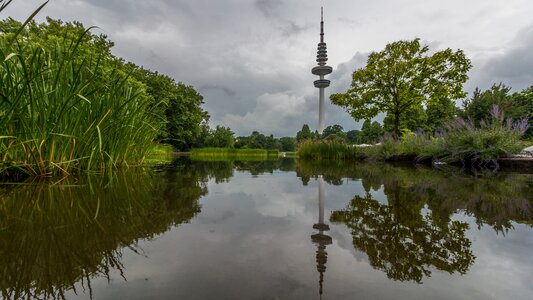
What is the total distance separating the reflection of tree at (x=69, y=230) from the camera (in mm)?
567

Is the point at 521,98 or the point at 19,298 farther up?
the point at 521,98

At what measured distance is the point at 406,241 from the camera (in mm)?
867

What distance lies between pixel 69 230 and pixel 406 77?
12.2 m

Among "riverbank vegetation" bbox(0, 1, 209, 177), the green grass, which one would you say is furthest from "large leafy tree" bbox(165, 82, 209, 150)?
"riverbank vegetation" bbox(0, 1, 209, 177)

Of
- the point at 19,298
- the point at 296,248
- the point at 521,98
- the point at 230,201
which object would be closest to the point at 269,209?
the point at 230,201

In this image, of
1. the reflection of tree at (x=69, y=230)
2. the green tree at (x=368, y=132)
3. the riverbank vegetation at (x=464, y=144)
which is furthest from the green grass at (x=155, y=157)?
the green tree at (x=368, y=132)

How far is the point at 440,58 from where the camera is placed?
387 inches

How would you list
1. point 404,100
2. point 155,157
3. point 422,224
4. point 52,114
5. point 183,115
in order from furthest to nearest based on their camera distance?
point 183,115
point 404,100
point 155,157
point 52,114
point 422,224

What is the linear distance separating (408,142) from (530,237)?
7.19 metres

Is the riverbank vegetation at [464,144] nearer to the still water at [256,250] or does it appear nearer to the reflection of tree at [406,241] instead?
the still water at [256,250]

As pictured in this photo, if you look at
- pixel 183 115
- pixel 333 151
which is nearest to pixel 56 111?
pixel 333 151

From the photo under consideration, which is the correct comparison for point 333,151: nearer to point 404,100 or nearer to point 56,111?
point 404,100

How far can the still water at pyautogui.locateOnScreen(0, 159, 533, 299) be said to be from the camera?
56 cm

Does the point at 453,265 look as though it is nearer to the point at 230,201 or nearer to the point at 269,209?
the point at 269,209
